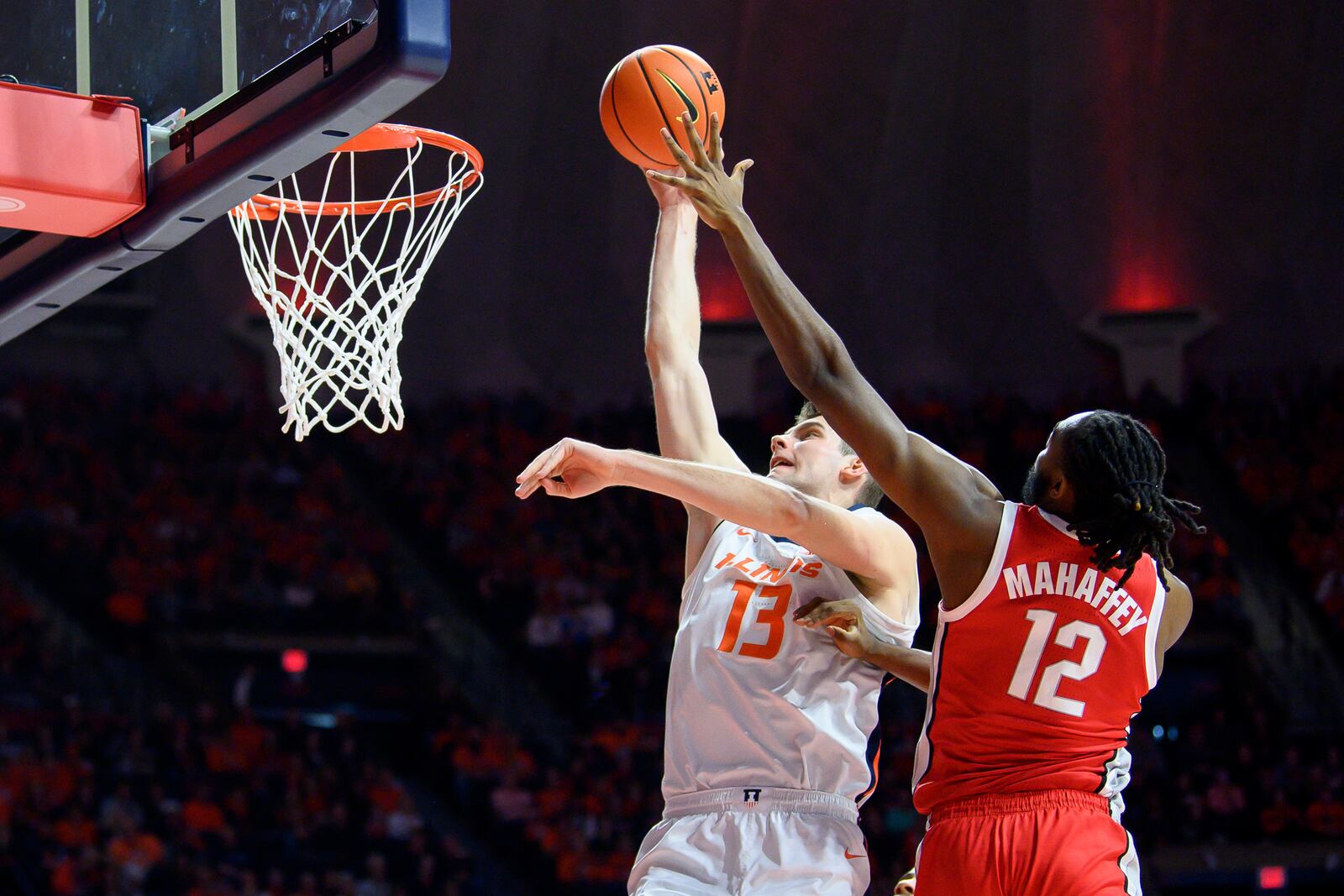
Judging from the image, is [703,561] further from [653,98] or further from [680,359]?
[653,98]

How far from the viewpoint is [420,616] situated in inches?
510

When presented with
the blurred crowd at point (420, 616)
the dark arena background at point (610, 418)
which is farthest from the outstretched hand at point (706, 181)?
the dark arena background at point (610, 418)

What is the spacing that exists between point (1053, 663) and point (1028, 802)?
0.27m

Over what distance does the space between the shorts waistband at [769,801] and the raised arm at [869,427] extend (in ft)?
2.79

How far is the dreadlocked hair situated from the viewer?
2762 millimetres

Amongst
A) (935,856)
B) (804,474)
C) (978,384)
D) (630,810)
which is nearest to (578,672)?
(630,810)

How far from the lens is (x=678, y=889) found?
11.1 ft

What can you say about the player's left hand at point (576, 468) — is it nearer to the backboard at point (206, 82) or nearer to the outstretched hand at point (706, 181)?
the outstretched hand at point (706, 181)

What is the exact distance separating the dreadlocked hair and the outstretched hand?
785 mm

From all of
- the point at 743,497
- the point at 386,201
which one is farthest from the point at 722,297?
the point at 743,497

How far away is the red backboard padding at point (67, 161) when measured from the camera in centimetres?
332

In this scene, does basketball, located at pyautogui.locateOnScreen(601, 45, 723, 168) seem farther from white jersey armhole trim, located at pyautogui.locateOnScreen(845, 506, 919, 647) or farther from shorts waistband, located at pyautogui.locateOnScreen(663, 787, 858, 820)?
shorts waistband, located at pyautogui.locateOnScreen(663, 787, 858, 820)

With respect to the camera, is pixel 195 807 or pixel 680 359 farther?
pixel 195 807

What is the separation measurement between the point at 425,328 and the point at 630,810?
6.51 meters
